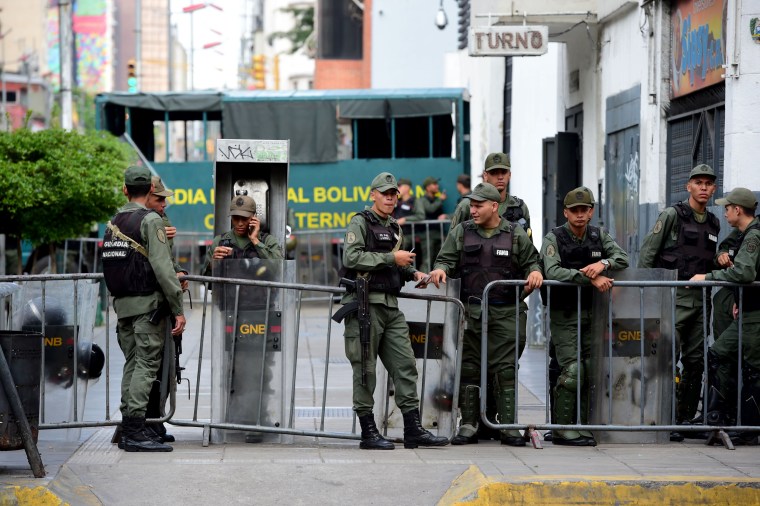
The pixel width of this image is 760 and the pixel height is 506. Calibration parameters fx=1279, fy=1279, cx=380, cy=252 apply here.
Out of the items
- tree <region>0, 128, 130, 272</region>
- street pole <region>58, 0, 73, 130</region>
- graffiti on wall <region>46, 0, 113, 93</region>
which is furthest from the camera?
graffiti on wall <region>46, 0, 113, 93</region>

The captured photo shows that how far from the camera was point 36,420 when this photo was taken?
25.0ft

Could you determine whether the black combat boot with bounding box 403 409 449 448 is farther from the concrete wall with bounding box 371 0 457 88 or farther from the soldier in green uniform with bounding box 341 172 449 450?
the concrete wall with bounding box 371 0 457 88

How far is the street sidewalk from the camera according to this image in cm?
729

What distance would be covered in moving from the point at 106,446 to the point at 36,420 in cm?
132

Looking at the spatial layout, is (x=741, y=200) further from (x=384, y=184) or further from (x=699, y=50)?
(x=699, y=50)

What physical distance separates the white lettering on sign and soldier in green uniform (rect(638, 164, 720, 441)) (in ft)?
15.7

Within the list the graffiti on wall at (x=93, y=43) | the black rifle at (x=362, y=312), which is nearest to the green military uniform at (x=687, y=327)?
the black rifle at (x=362, y=312)

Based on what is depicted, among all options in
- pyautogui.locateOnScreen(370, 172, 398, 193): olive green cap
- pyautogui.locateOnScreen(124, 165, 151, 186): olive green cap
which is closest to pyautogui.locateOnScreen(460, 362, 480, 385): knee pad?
pyautogui.locateOnScreen(370, 172, 398, 193): olive green cap

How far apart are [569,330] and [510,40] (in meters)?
5.63

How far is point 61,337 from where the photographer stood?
30.1 feet

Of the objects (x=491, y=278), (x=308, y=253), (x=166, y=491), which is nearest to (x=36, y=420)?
(x=166, y=491)

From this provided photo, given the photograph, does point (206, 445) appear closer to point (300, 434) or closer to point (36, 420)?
point (300, 434)

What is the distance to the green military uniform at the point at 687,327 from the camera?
9328 millimetres

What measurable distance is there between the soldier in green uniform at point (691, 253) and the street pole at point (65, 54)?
16147 mm
